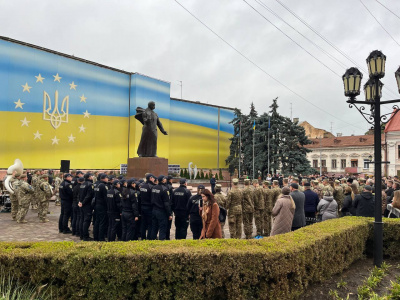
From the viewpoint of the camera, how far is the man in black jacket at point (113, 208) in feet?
27.0

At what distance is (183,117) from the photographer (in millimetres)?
34969

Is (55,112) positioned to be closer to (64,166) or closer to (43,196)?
(64,166)

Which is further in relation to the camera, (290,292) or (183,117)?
(183,117)

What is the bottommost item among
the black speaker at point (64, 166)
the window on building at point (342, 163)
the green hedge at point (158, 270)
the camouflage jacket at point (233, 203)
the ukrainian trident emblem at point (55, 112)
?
the green hedge at point (158, 270)

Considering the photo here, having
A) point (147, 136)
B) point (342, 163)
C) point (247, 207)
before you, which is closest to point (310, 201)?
point (247, 207)

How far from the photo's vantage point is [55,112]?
23938mm

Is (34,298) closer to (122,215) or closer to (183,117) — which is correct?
(122,215)

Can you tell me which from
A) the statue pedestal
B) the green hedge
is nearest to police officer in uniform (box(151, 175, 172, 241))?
the green hedge

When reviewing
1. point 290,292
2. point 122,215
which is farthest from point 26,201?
point 290,292

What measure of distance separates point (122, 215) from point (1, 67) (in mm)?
18223

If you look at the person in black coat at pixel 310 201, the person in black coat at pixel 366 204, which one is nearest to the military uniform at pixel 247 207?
the person in black coat at pixel 310 201

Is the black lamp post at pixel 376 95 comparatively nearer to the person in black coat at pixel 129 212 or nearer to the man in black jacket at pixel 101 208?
the person in black coat at pixel 129 212

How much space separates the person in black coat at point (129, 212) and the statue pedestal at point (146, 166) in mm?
5644

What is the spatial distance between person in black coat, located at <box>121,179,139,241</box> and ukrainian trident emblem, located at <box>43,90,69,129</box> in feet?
59.5
